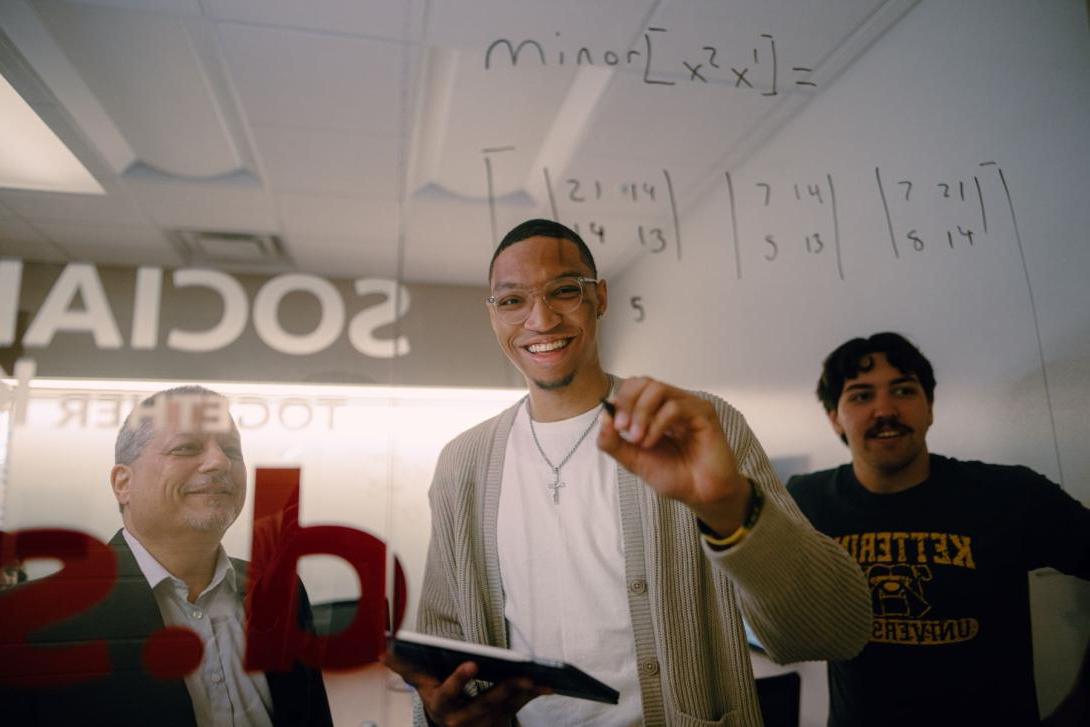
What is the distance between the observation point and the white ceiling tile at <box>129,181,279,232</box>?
3.93ft

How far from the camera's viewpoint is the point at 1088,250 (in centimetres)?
121

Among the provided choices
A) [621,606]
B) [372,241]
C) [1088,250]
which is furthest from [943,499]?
[372,241]

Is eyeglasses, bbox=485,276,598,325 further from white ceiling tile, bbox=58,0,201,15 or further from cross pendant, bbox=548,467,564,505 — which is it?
white ceiling tile, bbox=58,0,201,15

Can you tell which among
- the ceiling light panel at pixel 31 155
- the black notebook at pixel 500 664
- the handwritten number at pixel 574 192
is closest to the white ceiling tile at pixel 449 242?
the handwritten number at pixel 574 192

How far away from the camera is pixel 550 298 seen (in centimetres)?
118

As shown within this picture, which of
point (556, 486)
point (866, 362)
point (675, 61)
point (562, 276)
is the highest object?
point (675, 61)

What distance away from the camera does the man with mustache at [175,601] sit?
103 cm

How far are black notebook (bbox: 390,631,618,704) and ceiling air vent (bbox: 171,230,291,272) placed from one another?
2.45 ft

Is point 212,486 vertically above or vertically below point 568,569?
above

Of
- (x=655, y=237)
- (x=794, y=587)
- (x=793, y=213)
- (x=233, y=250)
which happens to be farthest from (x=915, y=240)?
(x=233, y=250)

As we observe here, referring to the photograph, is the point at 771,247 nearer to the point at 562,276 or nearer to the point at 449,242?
the point at 562,276

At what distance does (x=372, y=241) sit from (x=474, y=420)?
42 centimetres

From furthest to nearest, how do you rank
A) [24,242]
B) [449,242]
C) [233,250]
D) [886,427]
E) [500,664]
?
1. [886,427]
2. [449,242]
3. [233,250]
4. [24,242]
5. [500,664]

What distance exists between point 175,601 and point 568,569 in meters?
0.67
